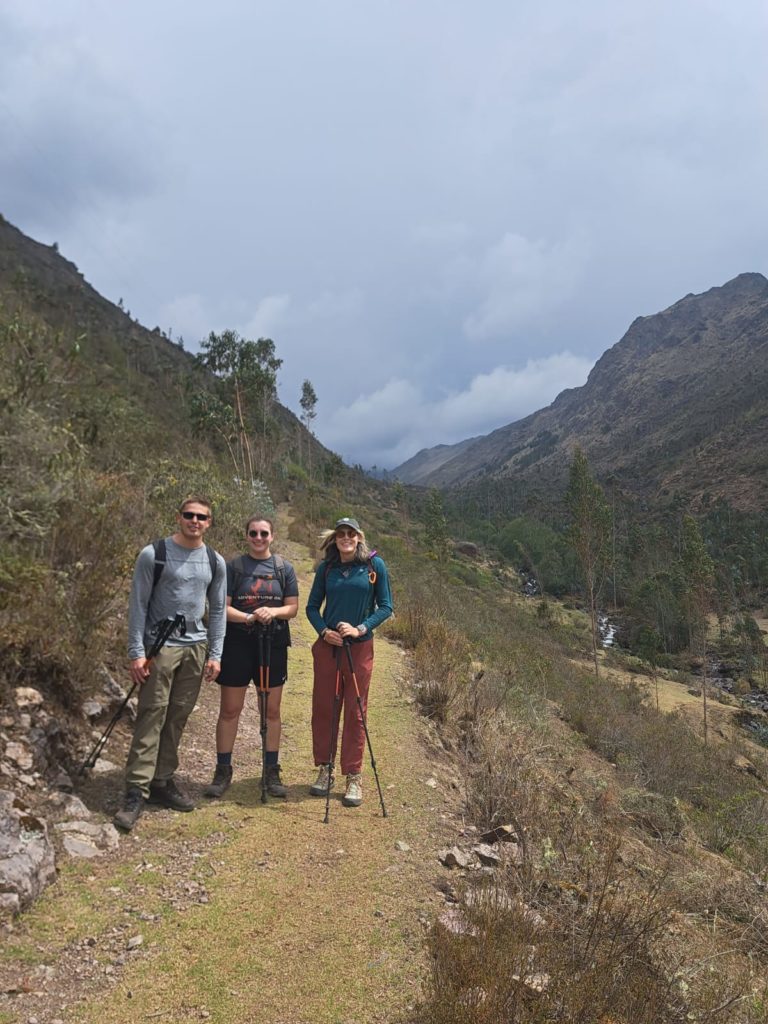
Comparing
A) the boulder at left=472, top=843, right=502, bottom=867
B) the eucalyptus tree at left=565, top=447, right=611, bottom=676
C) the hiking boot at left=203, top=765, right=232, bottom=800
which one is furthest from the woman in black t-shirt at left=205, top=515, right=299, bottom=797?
the eucalyptus tree at left=565, top=447, right=611, bottom=676

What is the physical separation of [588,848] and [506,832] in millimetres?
571

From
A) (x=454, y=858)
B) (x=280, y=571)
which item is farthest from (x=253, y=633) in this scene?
(x=454, y=858)

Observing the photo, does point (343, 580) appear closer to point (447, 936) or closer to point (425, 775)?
point (425, 775)

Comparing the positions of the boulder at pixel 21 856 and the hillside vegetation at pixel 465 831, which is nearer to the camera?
the hillside vegetation at pixel 465 831

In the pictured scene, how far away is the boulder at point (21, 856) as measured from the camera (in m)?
2.59

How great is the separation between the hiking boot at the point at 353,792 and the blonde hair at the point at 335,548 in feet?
5.13

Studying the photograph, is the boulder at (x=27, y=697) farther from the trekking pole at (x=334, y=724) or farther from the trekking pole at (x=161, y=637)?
the trekking pole at (x=334, y=724)

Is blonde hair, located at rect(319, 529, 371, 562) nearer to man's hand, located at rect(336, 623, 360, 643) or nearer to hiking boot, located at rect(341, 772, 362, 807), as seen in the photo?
man's hand, located at rect(336, 623, 360, 643)

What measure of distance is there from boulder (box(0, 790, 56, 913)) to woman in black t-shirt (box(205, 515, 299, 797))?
128 cm

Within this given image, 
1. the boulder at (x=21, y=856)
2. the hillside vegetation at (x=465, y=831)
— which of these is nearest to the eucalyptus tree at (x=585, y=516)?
the hillside vegetation at (x=465, y=831)

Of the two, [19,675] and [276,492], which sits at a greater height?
[276,492]

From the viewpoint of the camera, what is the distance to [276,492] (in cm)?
3098

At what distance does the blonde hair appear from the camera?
4223 millimetres

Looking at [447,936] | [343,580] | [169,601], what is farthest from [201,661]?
[447,936]
